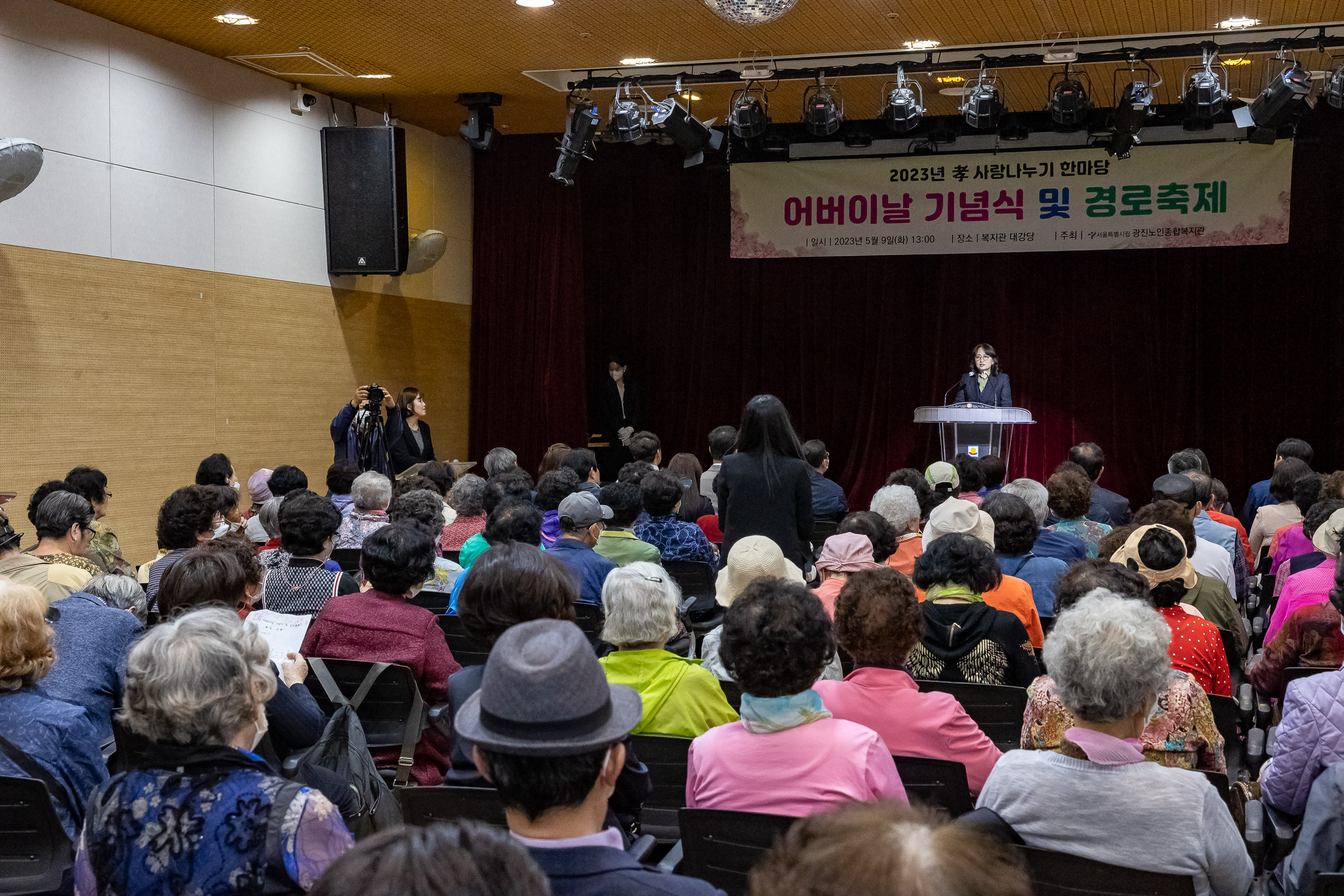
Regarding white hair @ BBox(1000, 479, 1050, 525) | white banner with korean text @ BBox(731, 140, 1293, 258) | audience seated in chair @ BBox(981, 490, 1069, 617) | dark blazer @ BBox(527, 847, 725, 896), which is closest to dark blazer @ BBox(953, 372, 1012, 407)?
white banner with korean text @ BBox(731, 140, 1293, 258)

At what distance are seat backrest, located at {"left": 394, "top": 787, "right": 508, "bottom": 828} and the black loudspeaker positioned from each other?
756cm

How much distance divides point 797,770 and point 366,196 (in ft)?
26.6

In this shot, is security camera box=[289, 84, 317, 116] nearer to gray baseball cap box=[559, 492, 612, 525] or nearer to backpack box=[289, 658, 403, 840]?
gray baseball cap box=[559, 492, 612, 525]

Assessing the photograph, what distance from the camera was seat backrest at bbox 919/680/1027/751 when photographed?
283cm

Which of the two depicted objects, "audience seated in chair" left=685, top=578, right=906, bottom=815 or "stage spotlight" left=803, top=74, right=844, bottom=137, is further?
"stage spotlight" left=803, top=74, right=844, bottom=137

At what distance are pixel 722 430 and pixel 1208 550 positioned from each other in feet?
11.4

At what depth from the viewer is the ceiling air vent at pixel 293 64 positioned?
8.34 meters

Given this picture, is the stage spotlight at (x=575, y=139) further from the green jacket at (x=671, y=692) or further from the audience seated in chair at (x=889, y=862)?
the audience seated in chair at (x=889, y=862)

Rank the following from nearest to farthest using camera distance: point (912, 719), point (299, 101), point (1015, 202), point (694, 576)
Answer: point (912, 719), point (694, 576), point (299, 101), point (1015, 202)

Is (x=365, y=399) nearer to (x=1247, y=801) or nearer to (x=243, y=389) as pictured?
(x=243, y=389)

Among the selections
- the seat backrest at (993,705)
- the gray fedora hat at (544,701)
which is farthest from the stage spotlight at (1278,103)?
the gray fedora hat at (544,701)

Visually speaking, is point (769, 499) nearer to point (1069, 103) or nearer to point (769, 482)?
point (769, 482)

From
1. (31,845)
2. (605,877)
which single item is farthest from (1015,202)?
(605,877)

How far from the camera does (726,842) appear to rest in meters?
1.98
